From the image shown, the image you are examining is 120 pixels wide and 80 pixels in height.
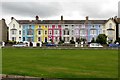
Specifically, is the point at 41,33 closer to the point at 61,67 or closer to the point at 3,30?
the point at 3,30

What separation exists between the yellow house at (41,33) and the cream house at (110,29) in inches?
745

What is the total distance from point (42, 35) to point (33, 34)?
10.2 ft

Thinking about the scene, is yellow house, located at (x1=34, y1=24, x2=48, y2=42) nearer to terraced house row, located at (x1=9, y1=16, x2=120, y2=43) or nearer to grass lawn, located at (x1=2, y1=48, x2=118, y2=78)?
terraced house row, located at (x1=9, y1=16, x2=120, y2=43)

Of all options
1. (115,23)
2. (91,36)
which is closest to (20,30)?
(91,36)

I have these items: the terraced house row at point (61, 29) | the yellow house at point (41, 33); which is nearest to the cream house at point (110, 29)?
the terraced house row at point (61, 29)

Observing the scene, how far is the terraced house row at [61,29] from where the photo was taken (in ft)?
276

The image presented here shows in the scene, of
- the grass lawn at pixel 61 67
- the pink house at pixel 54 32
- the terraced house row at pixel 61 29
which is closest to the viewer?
the grass lawn at pixel 61 67

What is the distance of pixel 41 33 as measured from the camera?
3391 inches

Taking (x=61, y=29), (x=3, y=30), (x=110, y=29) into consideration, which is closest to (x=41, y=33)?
(x=61, y=29)

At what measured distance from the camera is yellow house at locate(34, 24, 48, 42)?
85312mm

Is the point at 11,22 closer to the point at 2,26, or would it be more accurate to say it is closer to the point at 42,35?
the point at 2,26

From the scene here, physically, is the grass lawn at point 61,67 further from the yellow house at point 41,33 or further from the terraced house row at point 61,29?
the yellow house at point 41,33

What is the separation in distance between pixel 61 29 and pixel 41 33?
6728 mm

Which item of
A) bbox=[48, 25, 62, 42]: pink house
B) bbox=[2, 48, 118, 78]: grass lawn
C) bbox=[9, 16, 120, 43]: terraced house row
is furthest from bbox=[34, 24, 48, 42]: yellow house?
bbox=[2, 48, 118, 78]: grass lawn
